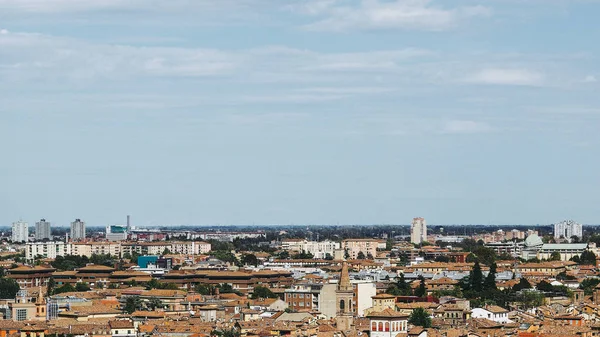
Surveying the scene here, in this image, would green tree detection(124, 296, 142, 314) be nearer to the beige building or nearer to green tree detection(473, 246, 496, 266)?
green tree detection(473, 246, 496, 266)

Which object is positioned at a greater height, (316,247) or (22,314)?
(316,247)

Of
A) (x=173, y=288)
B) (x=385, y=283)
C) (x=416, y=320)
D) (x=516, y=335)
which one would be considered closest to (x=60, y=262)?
(x=173, y=288)

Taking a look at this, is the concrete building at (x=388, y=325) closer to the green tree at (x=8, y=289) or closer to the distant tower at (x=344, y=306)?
the distant tower at (x=344, y=306)

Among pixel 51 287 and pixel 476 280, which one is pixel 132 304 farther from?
pixel 476 280

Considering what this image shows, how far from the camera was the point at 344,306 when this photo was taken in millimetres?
64188

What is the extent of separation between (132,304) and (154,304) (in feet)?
8.46

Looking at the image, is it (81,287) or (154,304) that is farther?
(81,287)

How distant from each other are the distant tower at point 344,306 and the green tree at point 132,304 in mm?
10321

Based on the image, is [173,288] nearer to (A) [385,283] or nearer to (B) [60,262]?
(A) [385,283]

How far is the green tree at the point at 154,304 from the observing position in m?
75.2

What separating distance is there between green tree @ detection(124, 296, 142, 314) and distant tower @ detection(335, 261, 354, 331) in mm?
10321

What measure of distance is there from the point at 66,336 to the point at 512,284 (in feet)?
125

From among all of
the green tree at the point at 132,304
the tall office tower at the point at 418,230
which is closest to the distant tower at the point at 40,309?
the green tree at the point at 132,304

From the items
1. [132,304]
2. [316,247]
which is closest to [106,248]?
[316,247]
